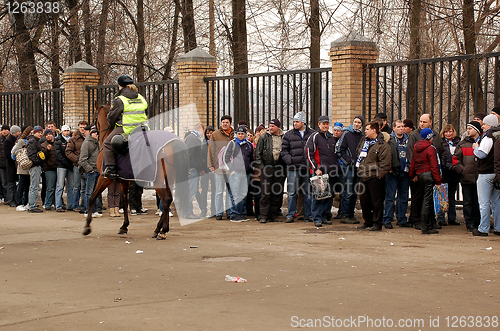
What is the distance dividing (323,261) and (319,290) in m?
1.58

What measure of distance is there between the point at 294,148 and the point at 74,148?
5.14 m

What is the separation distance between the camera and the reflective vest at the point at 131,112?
10.1 metres

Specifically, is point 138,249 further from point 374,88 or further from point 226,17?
point 226,17

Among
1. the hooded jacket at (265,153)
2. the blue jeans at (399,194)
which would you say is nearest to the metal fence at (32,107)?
the hooded jacket at (265,153)

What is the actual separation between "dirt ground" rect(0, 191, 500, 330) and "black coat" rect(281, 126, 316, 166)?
1544mm

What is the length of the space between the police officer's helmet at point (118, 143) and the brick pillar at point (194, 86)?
6744 millimetres

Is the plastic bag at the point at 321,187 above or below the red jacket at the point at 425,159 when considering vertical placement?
below

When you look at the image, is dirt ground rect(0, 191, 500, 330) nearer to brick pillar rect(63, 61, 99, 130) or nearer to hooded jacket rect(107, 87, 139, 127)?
hooded jacket rect(107, 87, 139, 127)

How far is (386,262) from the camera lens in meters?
7.96

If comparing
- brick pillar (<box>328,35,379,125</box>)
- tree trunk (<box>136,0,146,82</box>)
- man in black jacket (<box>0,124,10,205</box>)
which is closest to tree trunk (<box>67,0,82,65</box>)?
tree trunk (<box>136,0,146,82</box>)

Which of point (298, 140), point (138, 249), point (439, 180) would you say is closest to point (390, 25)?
point (298, 140)

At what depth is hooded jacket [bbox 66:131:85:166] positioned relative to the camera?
13.7 meters

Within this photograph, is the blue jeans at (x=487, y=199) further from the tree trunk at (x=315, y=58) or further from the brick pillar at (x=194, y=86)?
the brick pillar at (x=194, y=86)

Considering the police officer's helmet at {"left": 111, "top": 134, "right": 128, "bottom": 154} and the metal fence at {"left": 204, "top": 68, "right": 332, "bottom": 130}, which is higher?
the metal fence at {"left": 204, "top": 68, "right": 332, "bottom": 130}
